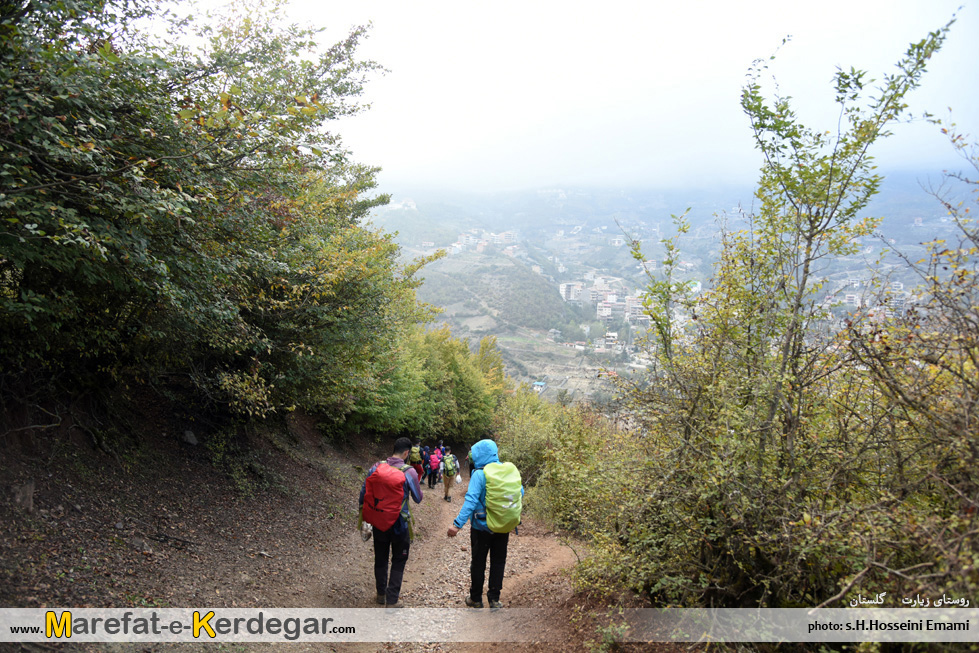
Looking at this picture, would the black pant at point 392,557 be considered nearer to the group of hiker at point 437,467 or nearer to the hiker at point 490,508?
the hiker at point 490,508

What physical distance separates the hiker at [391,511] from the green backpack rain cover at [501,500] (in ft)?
2.91

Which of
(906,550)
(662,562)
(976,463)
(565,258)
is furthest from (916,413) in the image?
(565,258)

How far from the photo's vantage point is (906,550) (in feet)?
10.5

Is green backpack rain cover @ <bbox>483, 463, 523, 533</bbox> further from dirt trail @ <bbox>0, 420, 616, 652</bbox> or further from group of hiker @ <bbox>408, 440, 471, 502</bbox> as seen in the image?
group of hiker @ <bbox>408, 440, 471, 502</bbox>

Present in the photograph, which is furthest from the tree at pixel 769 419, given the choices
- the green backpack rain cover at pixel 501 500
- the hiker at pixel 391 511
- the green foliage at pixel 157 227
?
the green foliage at pixel 157 227

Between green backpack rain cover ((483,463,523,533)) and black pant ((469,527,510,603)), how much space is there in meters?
0.19

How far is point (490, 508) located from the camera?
5961 mm

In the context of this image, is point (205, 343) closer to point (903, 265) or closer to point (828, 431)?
point (828, 431)

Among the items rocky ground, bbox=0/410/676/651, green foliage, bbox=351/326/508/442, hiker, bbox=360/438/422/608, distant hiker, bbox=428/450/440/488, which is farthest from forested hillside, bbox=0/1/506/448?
distant hiker, bbox=428/450/440/488

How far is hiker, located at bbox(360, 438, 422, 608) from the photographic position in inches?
242

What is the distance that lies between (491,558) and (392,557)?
1.29 m

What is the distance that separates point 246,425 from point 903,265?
11.8 m

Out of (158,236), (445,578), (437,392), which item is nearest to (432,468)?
(437,392)

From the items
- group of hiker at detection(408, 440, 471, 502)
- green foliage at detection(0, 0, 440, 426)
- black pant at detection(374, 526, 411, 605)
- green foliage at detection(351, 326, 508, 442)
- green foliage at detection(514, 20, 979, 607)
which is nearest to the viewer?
green foliage at detection(514, 20, 979, 607)
